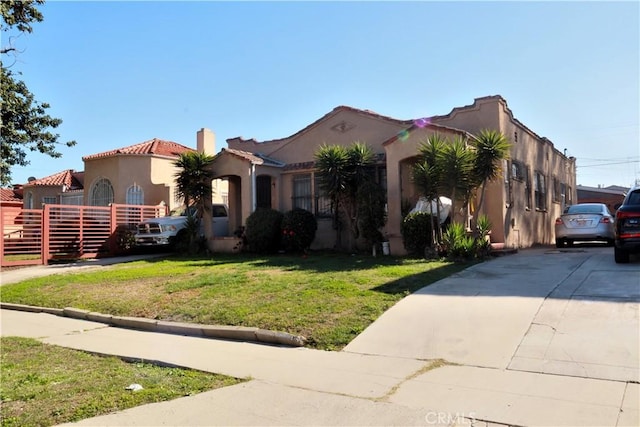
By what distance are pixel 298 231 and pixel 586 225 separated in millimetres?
9008

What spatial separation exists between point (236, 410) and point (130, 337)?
3.95 m

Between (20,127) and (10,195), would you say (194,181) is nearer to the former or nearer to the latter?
(20,127)

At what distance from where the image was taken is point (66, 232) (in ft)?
58.4

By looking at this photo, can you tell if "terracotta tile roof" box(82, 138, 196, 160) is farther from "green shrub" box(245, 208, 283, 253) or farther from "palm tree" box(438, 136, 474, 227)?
"palm tree" box(438, 136, 474, 227)

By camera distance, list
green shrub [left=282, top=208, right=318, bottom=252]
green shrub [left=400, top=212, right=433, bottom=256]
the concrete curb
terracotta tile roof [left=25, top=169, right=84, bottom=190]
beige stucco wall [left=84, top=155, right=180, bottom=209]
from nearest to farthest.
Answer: the concrete curb
green shrub [left=400, top=212, right=433, bottom=256]
green shrub [left=282, top=208, right=318, bottom=252]
beige stucco wall [left=84, top=155, right=180, bottom=209]
terracotta tile roof [left=25, top=169, right=84, bottom=190]

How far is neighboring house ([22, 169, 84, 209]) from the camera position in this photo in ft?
96.2

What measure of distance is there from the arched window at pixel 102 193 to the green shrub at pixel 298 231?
11.8 m

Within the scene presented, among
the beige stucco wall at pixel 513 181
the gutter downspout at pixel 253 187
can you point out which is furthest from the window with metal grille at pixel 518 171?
the gutter downspout at pixel 253 187

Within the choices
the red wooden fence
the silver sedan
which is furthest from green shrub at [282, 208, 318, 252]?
the silver sedan

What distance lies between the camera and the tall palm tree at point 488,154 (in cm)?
1227

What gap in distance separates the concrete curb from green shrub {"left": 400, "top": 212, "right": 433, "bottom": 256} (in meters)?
7.02

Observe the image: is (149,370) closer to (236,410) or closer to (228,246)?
(236,410)

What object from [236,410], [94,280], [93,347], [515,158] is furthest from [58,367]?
[515,158]

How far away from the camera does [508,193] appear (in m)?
15.8
